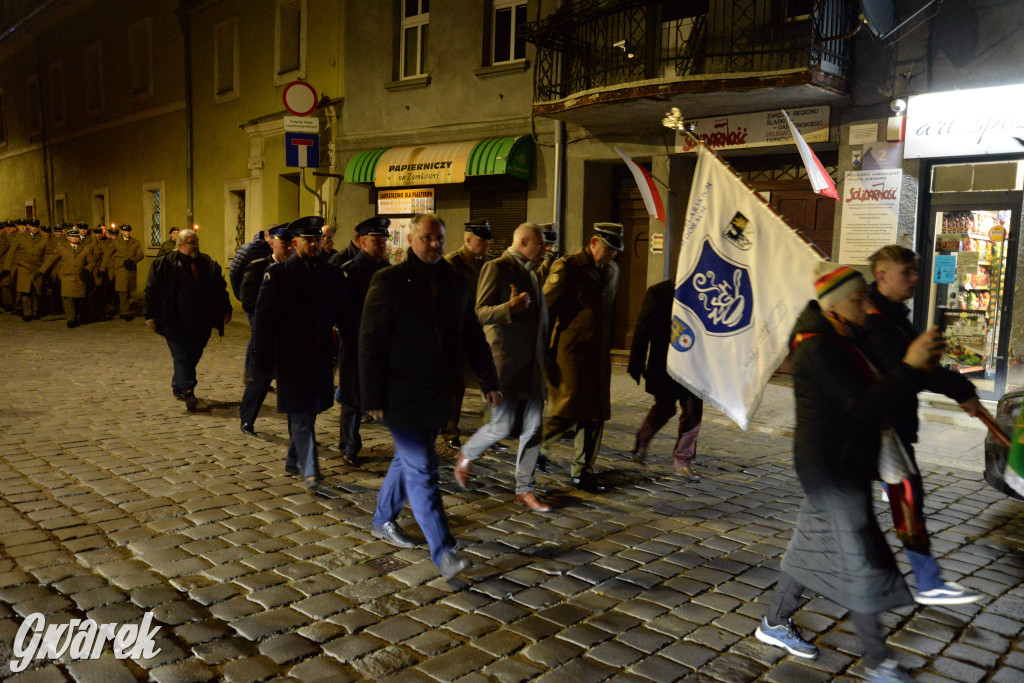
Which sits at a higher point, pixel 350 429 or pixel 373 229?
pixel 373 229

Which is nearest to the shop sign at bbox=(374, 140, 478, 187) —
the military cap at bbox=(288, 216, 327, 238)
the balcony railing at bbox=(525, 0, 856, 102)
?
the balcony railing at bbox=(525, 0, 856, 102)

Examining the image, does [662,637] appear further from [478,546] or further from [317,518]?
[317,518]

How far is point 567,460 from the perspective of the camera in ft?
22.7

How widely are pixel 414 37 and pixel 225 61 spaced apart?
6724 millimetres

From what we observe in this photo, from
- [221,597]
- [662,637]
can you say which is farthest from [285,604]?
[662,637]

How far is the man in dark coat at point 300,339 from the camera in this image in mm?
5730

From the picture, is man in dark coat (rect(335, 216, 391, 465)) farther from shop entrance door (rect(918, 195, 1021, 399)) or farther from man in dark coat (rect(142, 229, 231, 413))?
shop entrance door (rect(918, 195, 1021, 399))

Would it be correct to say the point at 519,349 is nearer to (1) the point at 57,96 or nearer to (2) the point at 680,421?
(2) the point at 680,421

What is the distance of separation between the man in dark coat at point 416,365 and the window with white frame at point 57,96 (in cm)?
2914

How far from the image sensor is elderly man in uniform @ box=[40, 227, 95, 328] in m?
17.9

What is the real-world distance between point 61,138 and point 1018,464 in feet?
105

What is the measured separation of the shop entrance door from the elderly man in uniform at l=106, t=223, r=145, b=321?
647 inches

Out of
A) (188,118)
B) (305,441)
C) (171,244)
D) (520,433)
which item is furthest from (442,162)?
(520,433)

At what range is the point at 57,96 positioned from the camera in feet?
95.7
